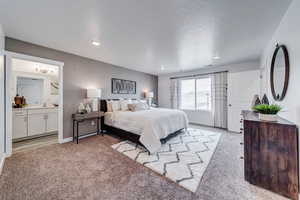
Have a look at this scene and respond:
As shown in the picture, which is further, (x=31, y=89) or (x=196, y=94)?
(x=196, y=94)

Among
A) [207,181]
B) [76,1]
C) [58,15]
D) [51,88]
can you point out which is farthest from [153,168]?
[51,88]

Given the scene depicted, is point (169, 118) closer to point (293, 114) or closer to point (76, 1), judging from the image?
point (293, 114)

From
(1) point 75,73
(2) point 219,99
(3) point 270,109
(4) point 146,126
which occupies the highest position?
→ (1) point 75,73

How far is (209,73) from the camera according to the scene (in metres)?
4.73

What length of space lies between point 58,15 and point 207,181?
3.30m

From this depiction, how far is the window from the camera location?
493 cm

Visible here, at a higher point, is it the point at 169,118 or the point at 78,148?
the point at 169,118

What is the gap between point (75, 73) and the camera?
3.40m

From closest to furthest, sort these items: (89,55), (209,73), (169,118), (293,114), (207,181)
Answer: (293,114) < (207,181) < (169,118) < (89,55) < (209,73)

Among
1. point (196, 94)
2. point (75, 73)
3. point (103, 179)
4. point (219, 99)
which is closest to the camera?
point (103, 179)

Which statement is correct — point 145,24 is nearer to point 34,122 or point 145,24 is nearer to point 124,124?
point 124,124

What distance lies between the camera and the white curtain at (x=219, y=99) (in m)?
4.39

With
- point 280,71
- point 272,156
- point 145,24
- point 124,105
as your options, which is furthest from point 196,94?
point 145,24

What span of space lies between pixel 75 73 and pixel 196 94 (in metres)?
4.65
